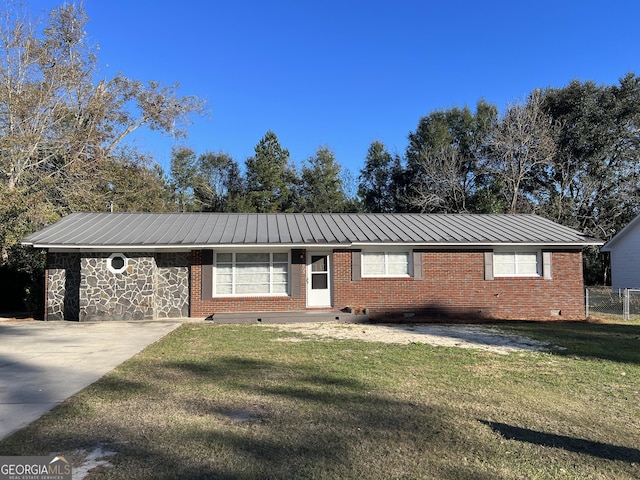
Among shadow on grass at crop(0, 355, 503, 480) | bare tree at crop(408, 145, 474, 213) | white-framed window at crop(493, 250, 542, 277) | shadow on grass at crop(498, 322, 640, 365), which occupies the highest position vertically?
bare tree at crop(408, 145, 474, 213)

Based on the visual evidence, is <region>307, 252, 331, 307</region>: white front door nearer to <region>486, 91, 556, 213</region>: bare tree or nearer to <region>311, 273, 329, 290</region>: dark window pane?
<region>311, 273, 329, 290</region>: dark window pane

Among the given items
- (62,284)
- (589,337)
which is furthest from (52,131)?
(589,337)

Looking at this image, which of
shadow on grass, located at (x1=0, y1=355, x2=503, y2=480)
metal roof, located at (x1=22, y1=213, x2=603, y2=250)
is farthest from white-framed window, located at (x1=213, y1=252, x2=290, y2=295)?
shadow on grass, located at (x1=0, y1=355, x2=503, y2=480)

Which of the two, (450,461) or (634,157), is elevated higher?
(634,157)

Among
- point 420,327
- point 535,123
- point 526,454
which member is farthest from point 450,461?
point 535,123

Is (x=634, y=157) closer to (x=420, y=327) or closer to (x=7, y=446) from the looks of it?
(x=420, y=327)

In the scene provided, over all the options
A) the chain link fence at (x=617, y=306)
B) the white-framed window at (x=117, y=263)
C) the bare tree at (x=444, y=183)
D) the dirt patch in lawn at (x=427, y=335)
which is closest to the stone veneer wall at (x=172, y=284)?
the white-framed window at (x=117, y=263)

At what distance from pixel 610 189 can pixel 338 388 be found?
3146 centimetres

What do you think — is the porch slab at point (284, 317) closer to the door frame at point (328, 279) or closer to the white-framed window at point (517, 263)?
the door frame at point (328, 279)

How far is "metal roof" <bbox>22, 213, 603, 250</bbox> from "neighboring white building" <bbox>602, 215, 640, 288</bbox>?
10.6 m

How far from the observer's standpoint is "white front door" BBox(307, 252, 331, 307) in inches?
571

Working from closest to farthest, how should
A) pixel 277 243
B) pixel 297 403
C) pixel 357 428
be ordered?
pixel 357 428 < pixel 297 403 < pixel 277 243

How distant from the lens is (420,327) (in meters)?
12.5

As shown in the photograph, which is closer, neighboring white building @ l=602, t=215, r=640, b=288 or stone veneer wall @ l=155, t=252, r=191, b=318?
stone veneer wall @ l=155, t=252, r=191, b=318
